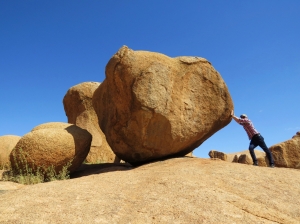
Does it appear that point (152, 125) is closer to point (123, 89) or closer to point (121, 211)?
point (123, 89)

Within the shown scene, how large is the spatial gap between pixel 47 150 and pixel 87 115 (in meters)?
5.26

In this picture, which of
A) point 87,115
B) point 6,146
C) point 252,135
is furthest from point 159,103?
point 6,146

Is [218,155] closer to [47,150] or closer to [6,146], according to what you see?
[6,146]

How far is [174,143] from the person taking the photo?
7148 millimetres

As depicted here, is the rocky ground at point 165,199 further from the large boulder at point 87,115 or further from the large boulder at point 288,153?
the large boulder at point 288,153

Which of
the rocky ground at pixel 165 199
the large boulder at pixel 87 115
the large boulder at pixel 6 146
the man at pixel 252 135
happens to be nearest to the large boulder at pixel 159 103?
the man at pixel 252 135

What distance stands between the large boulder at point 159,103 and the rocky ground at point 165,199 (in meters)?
1.62

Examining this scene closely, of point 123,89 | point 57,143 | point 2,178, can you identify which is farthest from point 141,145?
point 2,178

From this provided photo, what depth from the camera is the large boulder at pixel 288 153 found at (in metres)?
11.0

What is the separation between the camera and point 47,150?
641 cm

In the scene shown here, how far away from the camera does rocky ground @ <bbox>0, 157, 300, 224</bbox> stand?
351 centimetres

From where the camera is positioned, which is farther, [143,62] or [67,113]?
[67,113]

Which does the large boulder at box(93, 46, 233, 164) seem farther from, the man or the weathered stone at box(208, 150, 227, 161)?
the weathered stone at box(208, 150, 227, 161)

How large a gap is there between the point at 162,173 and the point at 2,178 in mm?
3807
